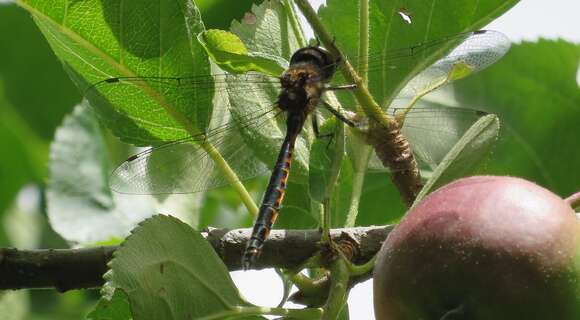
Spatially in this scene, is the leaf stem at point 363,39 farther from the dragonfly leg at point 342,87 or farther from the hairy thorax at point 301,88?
the hairy thorax at point 301,88

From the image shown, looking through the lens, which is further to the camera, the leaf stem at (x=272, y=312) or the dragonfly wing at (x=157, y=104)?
the dragonfly wing at (x=157, y=104)

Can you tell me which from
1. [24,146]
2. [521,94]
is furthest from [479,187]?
[24,146]

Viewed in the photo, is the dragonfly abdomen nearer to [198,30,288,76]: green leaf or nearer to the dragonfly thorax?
the dragonfly thorax

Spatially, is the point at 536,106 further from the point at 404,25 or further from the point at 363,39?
the point at 363,39

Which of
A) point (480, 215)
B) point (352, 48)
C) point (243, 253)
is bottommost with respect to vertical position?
point (243, 253)

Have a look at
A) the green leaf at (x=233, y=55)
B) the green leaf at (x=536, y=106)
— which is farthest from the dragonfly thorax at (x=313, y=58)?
the green leaf at (x=536, y=106)

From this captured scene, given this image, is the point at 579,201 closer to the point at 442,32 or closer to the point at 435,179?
the point at 435,179
